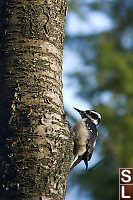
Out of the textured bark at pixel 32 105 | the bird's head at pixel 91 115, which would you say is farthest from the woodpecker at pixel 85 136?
the textured bark at pixel 32 105

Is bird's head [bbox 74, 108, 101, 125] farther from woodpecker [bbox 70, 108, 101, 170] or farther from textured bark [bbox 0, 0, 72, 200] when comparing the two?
textured bark [bbox 0, 0, 72, 200]

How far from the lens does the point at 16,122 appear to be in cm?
245

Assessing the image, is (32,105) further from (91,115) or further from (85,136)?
(91,115)

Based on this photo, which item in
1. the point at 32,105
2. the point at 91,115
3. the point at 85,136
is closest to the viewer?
the point at 32,105

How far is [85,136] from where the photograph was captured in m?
4.92

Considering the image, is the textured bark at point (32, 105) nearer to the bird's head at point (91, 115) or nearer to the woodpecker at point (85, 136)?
the woodpecker at point (85, 136)

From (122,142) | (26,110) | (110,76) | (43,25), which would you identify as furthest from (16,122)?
(110,76)

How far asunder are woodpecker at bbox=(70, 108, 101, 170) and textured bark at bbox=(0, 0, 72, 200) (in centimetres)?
188

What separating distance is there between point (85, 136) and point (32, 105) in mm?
2474

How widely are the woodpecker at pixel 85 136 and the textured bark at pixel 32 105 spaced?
1.88m

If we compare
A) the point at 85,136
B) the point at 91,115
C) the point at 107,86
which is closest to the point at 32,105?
the point at 85,136

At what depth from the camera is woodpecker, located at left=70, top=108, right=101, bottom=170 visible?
15.5 feet

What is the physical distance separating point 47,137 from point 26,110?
0.17 meters

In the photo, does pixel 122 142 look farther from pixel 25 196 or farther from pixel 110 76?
pixel 25 196
